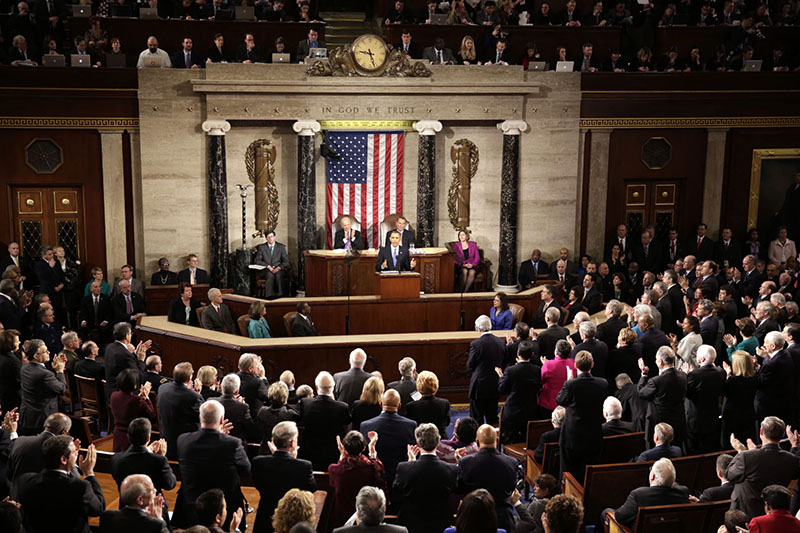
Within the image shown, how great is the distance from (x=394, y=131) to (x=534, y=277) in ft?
12.8

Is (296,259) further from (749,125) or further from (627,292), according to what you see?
(749,125)

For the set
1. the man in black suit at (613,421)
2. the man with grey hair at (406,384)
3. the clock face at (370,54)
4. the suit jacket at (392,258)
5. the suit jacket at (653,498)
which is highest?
the clock face at (370,54)

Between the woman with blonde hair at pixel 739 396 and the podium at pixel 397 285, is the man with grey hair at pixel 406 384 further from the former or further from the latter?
the podium at pixel 397 285

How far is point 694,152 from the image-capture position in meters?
17.2

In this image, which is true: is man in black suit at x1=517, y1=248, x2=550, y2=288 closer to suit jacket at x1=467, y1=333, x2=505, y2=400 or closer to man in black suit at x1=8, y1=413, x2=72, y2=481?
suit jacket at x1=467, y1=333, x2=505, y2=400

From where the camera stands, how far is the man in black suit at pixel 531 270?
16.1m

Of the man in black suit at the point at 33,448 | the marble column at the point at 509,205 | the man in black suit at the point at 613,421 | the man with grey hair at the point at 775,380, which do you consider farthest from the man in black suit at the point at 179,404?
the marble column at the point at 509,205

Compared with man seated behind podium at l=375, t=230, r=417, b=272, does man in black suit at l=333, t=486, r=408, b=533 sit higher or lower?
lower

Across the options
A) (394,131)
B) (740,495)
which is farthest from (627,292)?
(740,495)

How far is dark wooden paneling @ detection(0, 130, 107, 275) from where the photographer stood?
50.0ft

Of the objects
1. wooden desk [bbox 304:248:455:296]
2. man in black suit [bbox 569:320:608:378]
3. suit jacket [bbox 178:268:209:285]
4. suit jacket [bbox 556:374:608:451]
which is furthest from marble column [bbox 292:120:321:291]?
suit jacket [bbox 556:374:608:451]

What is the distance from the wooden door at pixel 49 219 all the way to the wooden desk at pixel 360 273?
4.40 metres

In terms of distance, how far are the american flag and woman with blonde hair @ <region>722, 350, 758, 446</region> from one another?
348 inches

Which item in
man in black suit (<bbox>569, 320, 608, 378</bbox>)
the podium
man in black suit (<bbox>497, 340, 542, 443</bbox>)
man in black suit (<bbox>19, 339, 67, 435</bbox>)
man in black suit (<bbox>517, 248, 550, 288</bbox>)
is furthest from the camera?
man in black suit (<bbox>517, 248, 550, 288</bbox>)
